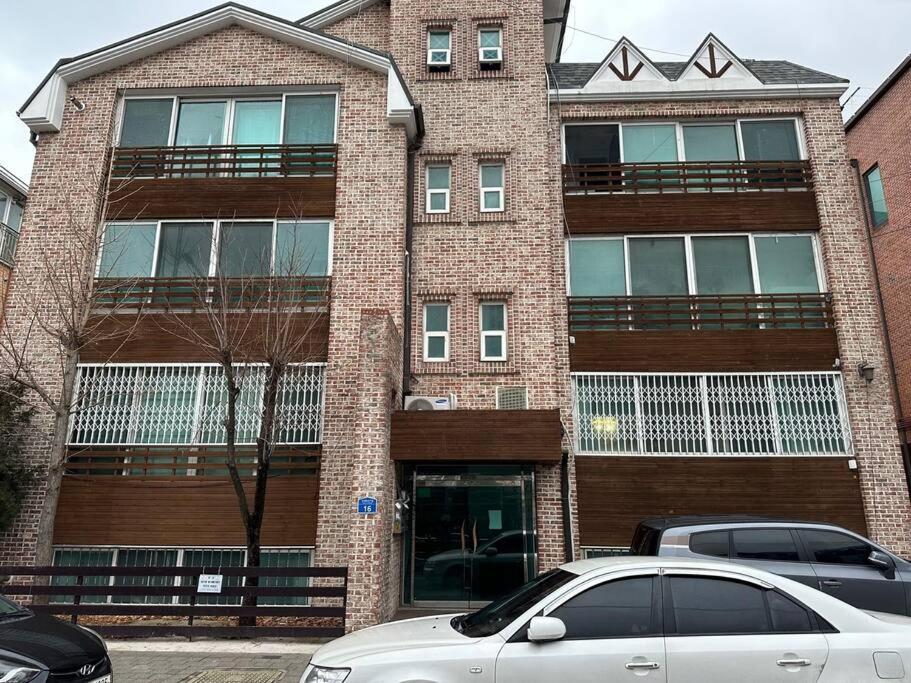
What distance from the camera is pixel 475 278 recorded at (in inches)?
460

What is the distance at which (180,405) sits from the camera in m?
10.8

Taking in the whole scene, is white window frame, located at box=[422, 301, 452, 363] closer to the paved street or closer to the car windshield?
the paved street

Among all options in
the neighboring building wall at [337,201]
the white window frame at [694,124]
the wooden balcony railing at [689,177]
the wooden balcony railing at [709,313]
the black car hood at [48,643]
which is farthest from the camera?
the white window frame at [694,124]

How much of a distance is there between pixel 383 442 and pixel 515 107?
24.7ft

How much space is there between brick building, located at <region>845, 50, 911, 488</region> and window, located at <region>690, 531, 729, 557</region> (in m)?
11.1

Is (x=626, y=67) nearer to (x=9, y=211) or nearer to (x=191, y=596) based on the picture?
(x=191, y=596)

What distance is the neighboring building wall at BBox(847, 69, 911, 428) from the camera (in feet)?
50.8

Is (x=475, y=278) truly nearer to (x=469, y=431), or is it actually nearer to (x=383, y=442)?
(x=469, y=431)

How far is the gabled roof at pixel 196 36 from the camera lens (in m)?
12.0

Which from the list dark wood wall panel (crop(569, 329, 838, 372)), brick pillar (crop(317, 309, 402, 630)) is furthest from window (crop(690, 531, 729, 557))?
dark wood wall panel (crop(569, 329, 838, 372))

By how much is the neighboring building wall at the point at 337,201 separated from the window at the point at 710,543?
546 cm

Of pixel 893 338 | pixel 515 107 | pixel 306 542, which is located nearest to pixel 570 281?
pixel 515 107

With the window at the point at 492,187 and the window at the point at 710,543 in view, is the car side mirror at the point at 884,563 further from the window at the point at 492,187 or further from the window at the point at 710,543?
the window at the point at 492,187

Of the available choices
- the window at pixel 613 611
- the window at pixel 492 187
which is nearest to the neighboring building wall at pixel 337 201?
the window at pixel 492 187
